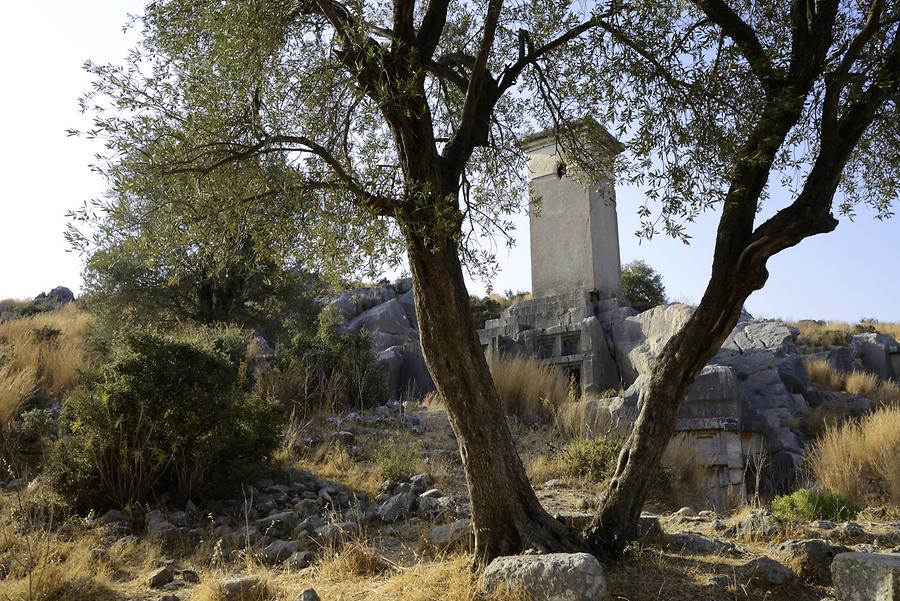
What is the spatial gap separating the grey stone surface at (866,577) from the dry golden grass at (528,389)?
7704 millimetres

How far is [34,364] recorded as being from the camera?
36.5 ft

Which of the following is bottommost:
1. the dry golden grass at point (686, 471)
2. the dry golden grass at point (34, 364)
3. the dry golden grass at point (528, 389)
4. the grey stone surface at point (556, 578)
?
the dry golden grass at point (686, 471)

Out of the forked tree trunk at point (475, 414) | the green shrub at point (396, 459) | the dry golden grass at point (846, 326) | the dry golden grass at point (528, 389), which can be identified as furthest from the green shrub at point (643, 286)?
the forked tree trunk at point (475, 414)

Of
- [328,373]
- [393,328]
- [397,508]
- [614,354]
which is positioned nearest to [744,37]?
[397,508]

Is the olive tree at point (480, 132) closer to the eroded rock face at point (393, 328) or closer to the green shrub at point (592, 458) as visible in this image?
the green shrub at point (592, 458)

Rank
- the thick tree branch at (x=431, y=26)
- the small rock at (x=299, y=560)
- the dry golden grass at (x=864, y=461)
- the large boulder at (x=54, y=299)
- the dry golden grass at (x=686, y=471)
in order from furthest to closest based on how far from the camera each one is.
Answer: the large boulder at (x=54, y=299) < the dry golden grass at (x=686, y=471) < the dry golden grass at (x=864, y=461) < the small rock at (x=299, y=560) < the thick tree branch at (x=431, y=26)

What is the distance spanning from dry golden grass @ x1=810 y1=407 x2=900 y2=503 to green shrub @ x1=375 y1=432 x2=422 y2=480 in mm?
5039

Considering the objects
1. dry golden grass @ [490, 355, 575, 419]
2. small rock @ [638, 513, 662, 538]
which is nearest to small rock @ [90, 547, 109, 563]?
small rock @ [638, 513, 662, 538]

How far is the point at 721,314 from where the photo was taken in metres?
4.93

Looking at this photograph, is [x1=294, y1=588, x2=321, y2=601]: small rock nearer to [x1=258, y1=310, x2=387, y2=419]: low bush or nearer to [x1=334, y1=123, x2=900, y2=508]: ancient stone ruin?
[x1=258, y1=310, x2=387, y2=419]: low bush

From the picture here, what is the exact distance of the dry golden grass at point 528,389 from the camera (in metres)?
12.2

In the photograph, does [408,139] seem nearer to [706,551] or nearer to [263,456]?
[706,551]

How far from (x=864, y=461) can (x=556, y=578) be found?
22.4 ft

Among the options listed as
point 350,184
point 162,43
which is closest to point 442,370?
point 350,184
